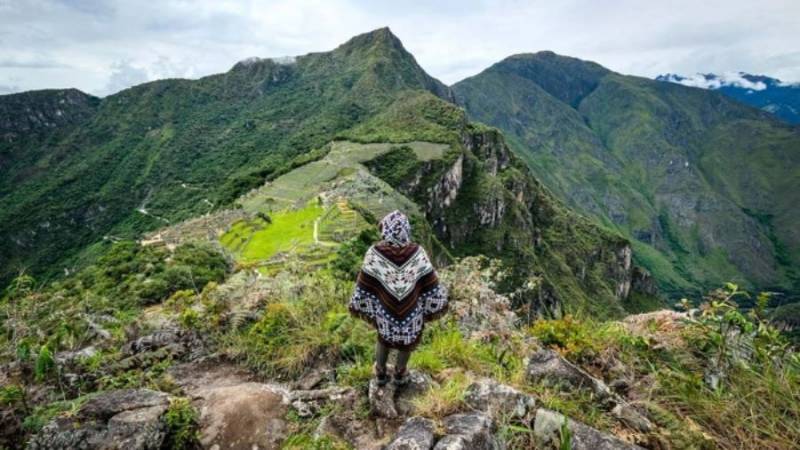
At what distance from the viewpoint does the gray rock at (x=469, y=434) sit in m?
3.58

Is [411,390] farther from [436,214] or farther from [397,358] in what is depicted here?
[436,214]

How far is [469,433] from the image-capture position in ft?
12.1

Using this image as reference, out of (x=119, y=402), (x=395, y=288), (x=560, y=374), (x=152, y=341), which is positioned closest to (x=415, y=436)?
(x=395, y=288)

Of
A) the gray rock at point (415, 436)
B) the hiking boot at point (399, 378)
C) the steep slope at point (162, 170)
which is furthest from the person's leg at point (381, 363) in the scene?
the steep slope at point (162, 170)

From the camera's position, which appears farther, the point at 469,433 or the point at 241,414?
the point at 241,414

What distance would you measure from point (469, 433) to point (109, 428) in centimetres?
345

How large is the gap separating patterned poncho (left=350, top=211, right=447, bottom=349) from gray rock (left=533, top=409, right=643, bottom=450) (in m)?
1.46

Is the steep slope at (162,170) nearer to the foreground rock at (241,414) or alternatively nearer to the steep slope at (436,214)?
the steep slope at (436,214)

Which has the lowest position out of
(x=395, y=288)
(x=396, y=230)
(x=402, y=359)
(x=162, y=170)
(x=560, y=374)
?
(x=560, y=374)

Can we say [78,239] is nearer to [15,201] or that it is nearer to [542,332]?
[15,201]

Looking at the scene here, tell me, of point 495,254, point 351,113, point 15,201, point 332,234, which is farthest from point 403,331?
point 15,201

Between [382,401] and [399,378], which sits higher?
[399,378]

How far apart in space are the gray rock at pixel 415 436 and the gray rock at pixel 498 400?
0.55 meters

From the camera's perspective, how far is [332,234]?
35188 mm
